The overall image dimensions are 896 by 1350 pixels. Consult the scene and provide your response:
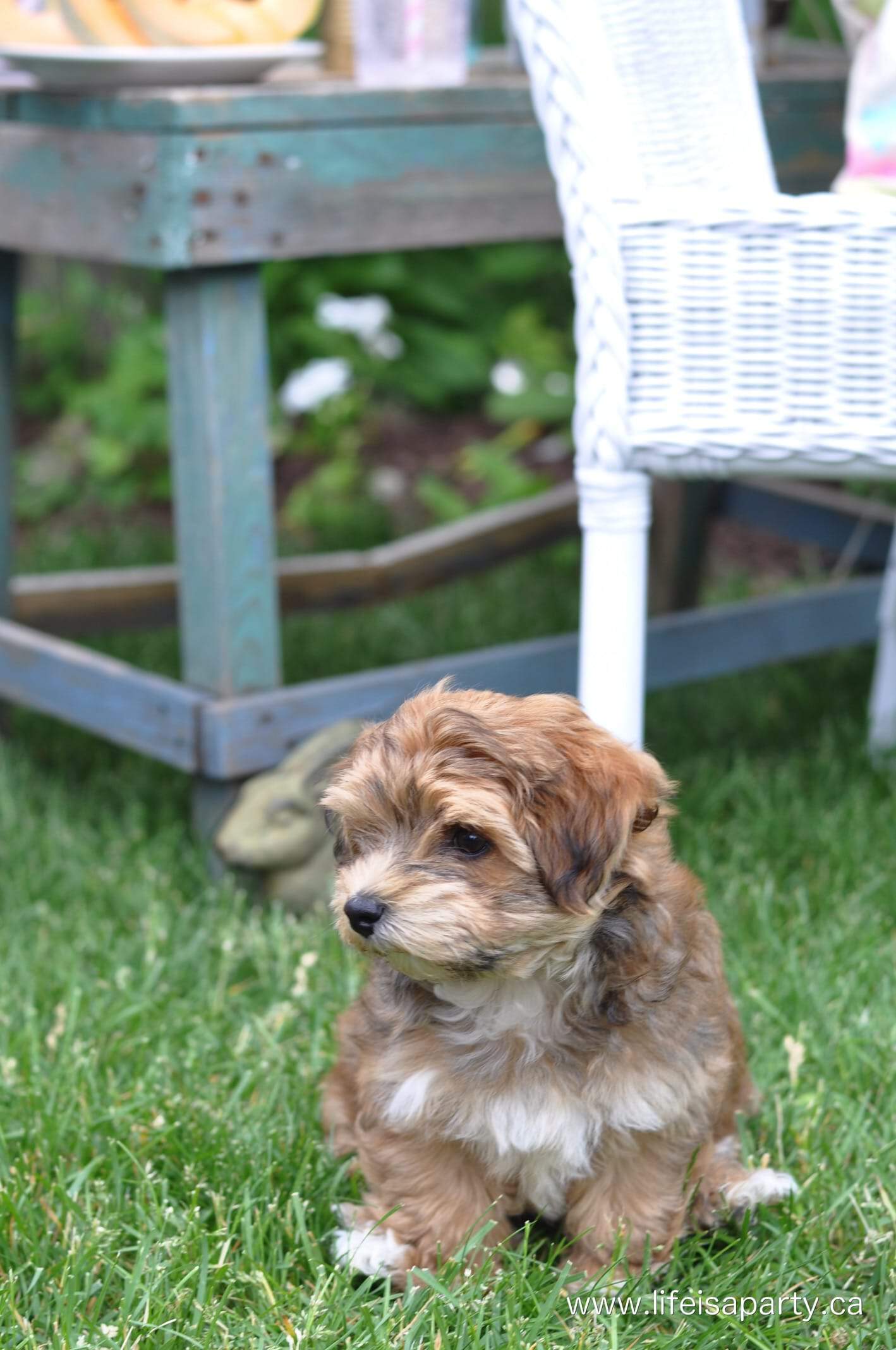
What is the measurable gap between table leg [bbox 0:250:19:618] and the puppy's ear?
91.8 inches

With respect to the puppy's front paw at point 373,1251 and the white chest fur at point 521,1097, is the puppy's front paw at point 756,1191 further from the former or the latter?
the puppy's front paw at point 373,1251

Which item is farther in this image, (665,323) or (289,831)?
(289,831)

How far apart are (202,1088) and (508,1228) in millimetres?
554

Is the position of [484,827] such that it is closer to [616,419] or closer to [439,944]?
[439,944]

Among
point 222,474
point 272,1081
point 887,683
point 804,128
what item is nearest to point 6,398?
point 222,474

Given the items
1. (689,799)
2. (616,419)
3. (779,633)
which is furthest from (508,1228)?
(779,633)

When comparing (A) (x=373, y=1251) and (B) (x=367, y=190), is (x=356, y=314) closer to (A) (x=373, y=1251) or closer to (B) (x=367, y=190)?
(B) (x=367, y=190)

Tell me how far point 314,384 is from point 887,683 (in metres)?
2.72

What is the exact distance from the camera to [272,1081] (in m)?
2.32

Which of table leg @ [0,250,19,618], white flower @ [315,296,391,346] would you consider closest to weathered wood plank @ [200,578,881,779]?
table leg @ [0,250,19,618]

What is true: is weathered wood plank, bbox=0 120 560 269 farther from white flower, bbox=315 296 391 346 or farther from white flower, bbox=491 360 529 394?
white flower, bbox=491 360 529 394

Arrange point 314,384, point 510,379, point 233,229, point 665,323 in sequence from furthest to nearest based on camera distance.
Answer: point 510,379 → point 314,384 → point 233,229 → point 665,323

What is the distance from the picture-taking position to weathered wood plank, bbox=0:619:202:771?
3109 millimetres

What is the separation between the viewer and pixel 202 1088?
7.60 ft
